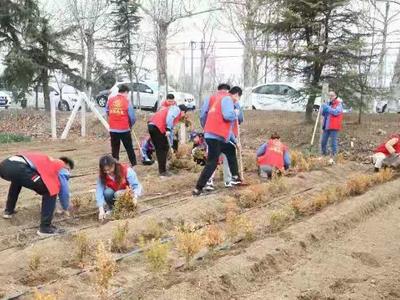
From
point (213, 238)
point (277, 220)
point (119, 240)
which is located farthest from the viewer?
point (277, 220)

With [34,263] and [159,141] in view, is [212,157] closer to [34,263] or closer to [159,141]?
[159,141]

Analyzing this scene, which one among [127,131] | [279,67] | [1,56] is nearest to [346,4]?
[279,67]

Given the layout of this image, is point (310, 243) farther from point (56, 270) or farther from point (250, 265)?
point (56, 270)

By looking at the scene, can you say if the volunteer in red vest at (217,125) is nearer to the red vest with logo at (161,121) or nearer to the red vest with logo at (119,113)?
the red vest with logo at (161,121)

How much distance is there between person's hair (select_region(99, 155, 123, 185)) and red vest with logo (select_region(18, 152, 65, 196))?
52cm

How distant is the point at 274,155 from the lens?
10.2 meters

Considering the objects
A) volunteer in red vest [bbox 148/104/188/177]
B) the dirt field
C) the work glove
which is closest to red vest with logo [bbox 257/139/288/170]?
the dirt field

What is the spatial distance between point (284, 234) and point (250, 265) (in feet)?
4.15

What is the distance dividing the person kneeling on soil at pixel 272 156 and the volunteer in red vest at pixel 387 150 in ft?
7.23

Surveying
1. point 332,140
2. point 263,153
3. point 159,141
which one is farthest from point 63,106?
point 263,153

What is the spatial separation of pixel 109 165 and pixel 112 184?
1.78 ft

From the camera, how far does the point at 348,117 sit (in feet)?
58.9

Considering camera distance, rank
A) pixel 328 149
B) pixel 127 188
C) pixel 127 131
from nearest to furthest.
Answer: pixel 127 188 < pixel 127 131 < pixel 328 149

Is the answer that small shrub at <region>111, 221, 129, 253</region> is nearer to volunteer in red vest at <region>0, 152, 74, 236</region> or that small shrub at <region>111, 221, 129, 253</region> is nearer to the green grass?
volunteer in red vest at <region>0, 152, 74, 236</region>
